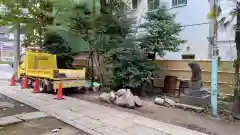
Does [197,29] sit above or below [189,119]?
above

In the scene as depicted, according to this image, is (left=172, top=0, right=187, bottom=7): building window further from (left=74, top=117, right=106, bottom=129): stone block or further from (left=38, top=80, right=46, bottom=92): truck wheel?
(left=74, top=117, right=106, bottom=129): stone block

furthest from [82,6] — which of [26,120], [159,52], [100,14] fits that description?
[26,120]

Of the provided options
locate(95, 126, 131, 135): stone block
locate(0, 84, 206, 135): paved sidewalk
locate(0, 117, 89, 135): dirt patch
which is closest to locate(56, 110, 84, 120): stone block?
locate(0, 84, 206, 135): paved sidewalk

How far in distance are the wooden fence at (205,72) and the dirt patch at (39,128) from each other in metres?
5.55

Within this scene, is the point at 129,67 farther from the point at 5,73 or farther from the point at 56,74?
the point at 5,73

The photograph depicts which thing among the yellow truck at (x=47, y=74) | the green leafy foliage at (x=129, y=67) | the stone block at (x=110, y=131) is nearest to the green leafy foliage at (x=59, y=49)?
the yellow truck at (x=47, y=74)

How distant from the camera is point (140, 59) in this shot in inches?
355

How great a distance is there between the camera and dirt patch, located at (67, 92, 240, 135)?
540cm

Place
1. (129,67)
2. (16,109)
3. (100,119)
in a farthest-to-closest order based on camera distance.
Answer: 1. (129,67)
2. (16,109)
3. (100,119)

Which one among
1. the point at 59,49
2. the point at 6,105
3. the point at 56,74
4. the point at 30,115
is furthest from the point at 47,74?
the point at 59,49

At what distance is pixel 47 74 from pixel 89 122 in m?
4.34

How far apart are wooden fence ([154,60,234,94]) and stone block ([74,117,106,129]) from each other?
189 inches

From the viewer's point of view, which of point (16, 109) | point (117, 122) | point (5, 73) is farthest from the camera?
point (5, 73)

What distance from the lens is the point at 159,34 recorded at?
9.20m
